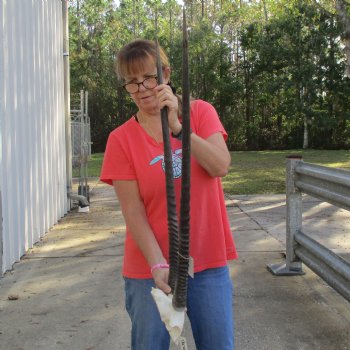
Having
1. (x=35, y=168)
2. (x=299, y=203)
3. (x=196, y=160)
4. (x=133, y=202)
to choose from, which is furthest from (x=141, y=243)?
(x=35, y=168)

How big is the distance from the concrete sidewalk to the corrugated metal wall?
0.38 meters

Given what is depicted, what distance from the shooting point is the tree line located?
31.9 metres

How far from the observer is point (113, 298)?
438cm

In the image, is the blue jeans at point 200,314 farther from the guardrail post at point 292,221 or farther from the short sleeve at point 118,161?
the guardrail post at point 292,221

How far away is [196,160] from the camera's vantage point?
1.98 meters

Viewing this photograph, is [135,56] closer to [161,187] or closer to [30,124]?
[161,187]

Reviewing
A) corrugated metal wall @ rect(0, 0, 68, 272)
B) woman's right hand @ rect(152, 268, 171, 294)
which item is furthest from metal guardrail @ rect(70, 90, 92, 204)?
woman's right hand @ rect(152, 268, 171, 294)

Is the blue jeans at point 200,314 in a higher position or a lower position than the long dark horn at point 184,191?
lower

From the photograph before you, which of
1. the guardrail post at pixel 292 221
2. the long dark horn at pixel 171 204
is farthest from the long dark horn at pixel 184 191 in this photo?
the guardrail post at pixel 292 221

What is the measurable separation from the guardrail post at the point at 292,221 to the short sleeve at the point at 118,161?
298 centimetres

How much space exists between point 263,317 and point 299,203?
4.40 ft

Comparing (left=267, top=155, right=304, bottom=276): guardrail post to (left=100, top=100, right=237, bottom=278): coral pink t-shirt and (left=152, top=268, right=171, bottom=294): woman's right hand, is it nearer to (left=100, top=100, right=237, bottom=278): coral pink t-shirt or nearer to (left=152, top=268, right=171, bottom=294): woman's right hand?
(left=100, top=100, right=237, bottom=278): coral pink t-shirt

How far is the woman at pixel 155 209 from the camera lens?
204 centimetres

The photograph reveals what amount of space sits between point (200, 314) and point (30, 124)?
493cm
